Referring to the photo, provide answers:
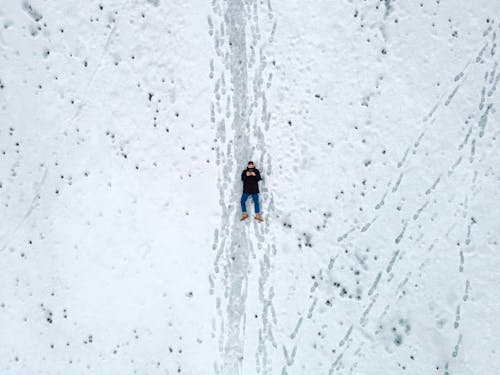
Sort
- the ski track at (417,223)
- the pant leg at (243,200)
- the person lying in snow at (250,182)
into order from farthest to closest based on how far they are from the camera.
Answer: the ski track at (417,223), the pant leg at (243,200), the person lying in snow at (250,182)

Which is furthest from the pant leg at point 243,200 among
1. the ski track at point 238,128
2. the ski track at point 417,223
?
the ski track at point 417,223

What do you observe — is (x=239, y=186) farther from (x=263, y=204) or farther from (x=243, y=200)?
(x=263, y=204)

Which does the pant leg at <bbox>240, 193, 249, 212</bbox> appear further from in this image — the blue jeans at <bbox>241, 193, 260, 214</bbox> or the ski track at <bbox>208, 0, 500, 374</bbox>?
the ski track at <bbox>208, 0, 500, 374</bbox>

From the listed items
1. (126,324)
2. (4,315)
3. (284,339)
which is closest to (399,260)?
(284,339)

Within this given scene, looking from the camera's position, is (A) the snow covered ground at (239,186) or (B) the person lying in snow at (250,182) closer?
(B) the person lying in snow at (250,182)

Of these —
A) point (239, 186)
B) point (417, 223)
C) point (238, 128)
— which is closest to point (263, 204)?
point (239, 186)

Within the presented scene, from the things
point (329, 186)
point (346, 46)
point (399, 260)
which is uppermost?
point (346, 46)

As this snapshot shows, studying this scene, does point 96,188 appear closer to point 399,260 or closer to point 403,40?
point 399,260

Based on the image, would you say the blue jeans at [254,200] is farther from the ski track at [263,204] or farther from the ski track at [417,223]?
the ski track at [417,223]
